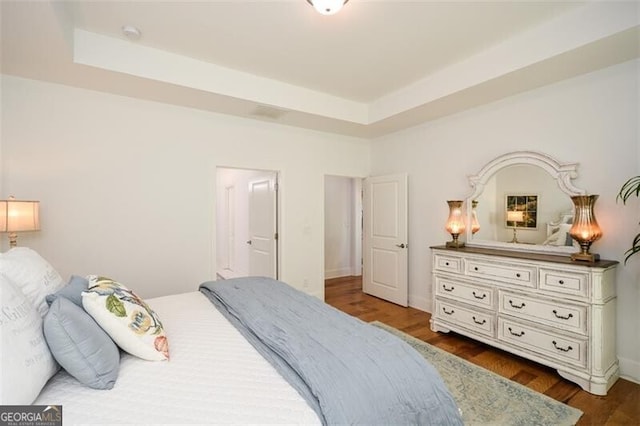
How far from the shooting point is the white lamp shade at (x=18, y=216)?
220 cm

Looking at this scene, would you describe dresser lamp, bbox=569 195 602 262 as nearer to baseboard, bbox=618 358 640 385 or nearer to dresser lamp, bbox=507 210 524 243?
dresser lamp, bbox=507 210 524 243

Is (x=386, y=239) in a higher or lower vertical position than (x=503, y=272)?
higher

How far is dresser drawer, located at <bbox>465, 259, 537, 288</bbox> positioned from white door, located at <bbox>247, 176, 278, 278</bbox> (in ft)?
7.89

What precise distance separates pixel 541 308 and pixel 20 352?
10.6 feet

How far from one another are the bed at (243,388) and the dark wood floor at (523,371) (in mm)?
1587

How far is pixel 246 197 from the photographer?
18.4 feet

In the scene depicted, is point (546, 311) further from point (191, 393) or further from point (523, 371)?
point (191, 393)

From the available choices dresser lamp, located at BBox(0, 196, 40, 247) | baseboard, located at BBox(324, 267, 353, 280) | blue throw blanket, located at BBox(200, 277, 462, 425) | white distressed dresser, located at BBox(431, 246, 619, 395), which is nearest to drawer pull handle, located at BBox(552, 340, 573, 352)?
white distressed dresser, located at BBox(431, 246, 619, 395)

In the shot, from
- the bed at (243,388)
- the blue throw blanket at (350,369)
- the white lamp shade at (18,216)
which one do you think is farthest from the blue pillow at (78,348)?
the white lamp shade at (18,216)

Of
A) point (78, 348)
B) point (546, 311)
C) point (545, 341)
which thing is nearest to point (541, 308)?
point (546, 311)

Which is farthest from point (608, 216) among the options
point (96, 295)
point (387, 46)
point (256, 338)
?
point (96, 295)

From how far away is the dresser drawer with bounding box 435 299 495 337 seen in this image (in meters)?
2.87

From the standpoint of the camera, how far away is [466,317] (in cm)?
305

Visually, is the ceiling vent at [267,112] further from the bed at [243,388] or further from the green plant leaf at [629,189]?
the green plant leaf at [629,189]
